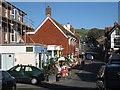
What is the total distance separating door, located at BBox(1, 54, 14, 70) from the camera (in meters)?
22.7

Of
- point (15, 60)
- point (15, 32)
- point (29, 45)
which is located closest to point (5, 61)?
point (15, 60)

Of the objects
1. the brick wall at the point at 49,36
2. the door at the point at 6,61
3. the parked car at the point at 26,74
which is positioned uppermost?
the brick wall at the point at 49,36

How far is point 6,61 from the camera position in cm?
2269

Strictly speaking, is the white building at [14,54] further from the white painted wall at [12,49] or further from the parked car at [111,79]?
the parked car at [111,79]

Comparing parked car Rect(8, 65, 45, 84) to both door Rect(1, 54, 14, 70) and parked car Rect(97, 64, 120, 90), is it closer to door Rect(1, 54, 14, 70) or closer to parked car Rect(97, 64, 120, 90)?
door Rect(1, 54, 14, 70)

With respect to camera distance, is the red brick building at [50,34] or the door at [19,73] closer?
the door at [19,73]

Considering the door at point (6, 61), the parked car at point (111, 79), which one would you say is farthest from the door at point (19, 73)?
the parked car at point (111, 79)

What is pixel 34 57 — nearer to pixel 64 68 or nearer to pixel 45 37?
pixel 64 68

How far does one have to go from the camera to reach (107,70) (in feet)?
33.8

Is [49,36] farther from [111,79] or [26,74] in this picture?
[111,79]

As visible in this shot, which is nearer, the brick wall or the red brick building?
the red brick building

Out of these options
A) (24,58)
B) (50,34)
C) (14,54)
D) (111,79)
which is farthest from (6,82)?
(50,34)

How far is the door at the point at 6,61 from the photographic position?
74.3 ft

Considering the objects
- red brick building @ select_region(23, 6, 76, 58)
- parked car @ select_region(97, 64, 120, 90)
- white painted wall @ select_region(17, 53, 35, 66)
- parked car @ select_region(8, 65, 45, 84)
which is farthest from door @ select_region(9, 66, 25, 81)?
red brick building @ select_region(23, 6, 76, 58)
